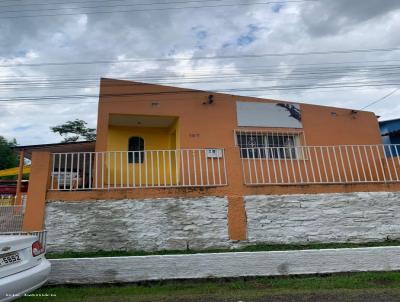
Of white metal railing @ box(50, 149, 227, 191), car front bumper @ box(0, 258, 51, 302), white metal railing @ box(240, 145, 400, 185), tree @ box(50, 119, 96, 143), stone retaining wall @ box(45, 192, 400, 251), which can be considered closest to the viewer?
car front bumper @ box(0, 258, 51, 302)

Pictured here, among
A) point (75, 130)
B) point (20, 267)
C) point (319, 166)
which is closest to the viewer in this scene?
point (20, 267)

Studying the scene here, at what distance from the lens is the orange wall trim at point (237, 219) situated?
5879mm

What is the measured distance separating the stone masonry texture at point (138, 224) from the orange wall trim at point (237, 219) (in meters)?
0.11

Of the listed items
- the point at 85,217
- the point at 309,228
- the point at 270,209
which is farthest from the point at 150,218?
the point at 309,228

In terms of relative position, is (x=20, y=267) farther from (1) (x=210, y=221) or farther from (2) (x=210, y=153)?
(2) (x=210, y=153)

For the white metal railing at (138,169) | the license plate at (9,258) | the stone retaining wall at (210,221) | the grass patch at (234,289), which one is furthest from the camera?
the white metal railing at (138,169)

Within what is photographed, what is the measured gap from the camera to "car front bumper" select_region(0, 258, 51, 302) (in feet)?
9.71

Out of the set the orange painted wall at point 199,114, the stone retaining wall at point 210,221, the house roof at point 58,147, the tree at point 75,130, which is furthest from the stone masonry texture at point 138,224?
the tree at point 75,130

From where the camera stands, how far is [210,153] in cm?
723

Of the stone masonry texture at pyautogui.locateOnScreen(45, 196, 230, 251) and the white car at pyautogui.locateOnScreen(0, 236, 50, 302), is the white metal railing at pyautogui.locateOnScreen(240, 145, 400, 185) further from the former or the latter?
the white car at pyautogui.locateOnScreen(0, 236, 50, 302)

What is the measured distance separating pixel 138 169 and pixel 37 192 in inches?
76.8

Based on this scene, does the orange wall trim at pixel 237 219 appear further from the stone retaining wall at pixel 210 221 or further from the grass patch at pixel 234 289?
the grass patch at pixel 234 289

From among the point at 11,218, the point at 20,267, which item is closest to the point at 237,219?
the point at 20,267

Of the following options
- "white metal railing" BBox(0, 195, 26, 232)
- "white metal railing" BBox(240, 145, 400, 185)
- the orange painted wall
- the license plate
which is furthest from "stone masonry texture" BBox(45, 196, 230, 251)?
the orange painted wall
